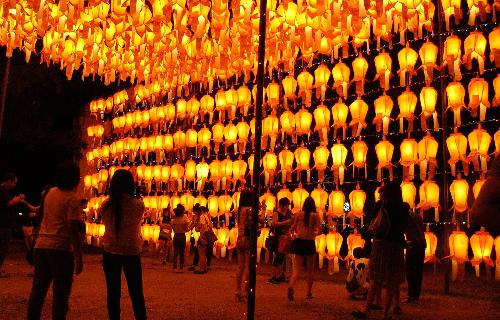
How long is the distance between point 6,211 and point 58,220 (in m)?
3.10

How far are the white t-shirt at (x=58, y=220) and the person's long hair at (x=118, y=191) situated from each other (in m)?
0.27

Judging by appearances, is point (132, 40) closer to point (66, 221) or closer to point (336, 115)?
point (336, 115)

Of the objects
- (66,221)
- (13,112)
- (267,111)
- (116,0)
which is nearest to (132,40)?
(116,0)

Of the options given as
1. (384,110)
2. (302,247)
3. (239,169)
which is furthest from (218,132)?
(302,247)

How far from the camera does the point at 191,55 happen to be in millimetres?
11219

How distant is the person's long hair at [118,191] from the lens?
15.1 ft

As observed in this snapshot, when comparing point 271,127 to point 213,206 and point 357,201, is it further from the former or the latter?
point 213,206

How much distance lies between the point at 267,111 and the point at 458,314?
6.80 metres

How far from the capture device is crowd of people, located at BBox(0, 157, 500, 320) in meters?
4.53

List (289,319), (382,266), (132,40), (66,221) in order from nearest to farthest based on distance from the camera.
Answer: (66,221)
(382,266)
(289,319)
(132,40)

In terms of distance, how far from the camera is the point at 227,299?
7.82 meters

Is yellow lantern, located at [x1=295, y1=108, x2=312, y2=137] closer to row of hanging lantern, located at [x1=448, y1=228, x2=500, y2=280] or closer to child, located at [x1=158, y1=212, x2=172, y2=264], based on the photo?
row of hanging lantern, located at [x1=448, y1=228, x2=500, y2=280]

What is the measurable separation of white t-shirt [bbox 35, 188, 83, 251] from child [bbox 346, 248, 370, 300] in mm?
4567

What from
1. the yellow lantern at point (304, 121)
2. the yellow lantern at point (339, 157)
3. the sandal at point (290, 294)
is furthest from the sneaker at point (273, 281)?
the yellow lantern at point (304, 121)
